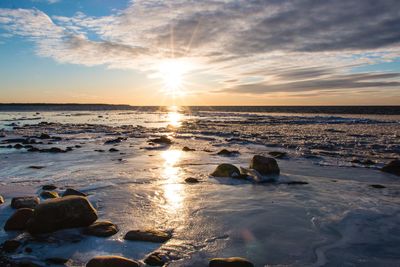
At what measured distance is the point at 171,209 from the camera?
7012mm

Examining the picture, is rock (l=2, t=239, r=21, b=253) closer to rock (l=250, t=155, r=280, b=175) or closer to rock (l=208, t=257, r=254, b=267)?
rock (l=208, t=257, r=254, b=267)

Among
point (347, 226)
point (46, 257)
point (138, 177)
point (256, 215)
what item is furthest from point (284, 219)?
point (138, 177)

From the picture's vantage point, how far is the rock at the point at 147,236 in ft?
17.4

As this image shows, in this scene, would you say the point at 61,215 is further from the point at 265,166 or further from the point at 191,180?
the point at 265,166

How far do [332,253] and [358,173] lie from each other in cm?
677

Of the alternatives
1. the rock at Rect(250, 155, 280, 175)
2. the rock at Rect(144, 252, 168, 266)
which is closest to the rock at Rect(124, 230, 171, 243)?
the rock at Rect(144, 252, 168, 266)

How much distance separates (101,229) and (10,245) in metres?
1.28

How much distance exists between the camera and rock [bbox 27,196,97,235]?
552 centimetres

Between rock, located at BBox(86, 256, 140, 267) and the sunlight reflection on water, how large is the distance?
8.27ft

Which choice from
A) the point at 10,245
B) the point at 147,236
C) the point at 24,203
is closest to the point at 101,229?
the point at 147,236

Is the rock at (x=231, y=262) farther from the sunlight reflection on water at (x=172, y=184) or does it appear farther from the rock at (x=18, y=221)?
the rock at (x=18, y=221)

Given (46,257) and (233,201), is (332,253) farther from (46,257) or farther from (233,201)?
(46,257)

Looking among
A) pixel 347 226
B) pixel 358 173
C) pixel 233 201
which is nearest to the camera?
pixel 347 226

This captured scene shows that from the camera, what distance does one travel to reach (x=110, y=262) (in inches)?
171
